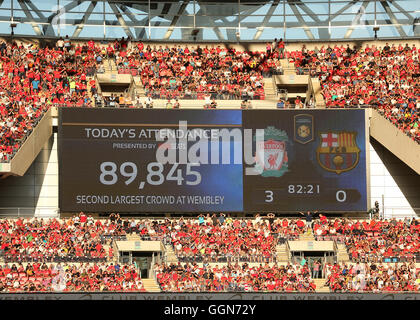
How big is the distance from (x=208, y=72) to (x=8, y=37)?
8821mm

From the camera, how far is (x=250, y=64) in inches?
1939

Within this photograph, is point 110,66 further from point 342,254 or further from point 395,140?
point 342,254

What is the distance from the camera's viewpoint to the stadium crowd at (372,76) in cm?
4600

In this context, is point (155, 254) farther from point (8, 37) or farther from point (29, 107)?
point (8, 37)

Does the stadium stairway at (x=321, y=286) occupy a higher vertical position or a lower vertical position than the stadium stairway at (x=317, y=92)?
lower

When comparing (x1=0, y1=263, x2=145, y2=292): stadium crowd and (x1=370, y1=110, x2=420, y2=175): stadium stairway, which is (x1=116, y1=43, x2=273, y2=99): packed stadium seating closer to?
(x1=370, y1=110, x2=420, y2=175): stadium stairway

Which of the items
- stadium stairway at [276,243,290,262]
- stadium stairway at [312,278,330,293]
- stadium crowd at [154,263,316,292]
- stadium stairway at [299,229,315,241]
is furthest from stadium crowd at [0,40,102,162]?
stadium stairway at [312,278,330,293]

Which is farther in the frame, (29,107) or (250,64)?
(250,64)

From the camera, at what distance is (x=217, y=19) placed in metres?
51.0

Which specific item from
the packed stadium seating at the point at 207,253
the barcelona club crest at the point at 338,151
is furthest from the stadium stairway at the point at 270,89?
the packed stadium seating at the point at 207,253

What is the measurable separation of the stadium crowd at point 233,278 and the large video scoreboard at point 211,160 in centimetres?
480

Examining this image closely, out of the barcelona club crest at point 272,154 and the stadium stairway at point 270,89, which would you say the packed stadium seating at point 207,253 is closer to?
the barcelona club crest at point 272,154
